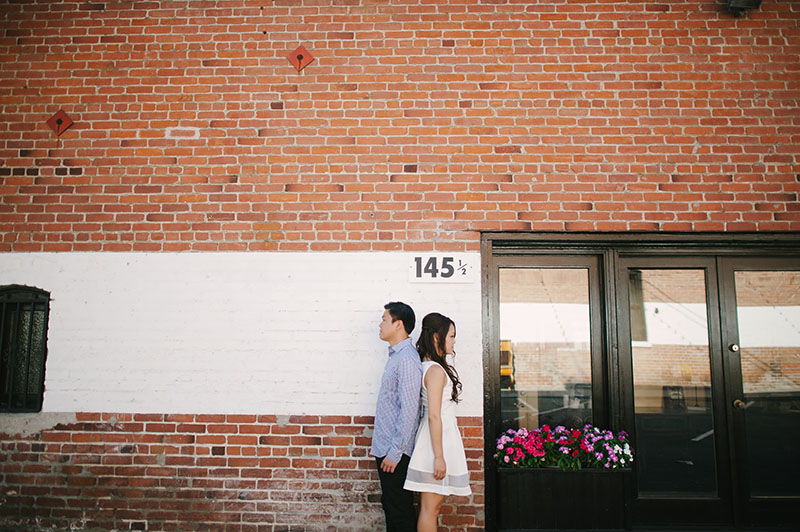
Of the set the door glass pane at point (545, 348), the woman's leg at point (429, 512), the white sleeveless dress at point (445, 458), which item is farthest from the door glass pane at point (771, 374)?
the woman's leg at point (429, 512)

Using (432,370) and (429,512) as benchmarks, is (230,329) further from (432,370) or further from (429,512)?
(429,512)

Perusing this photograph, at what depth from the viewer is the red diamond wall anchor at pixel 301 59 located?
433 cm

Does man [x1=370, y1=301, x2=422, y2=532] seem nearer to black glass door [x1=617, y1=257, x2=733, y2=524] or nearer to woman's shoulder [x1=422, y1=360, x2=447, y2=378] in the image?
woman's shoulder [x1=422, y1=360, x2=447, y2=378]

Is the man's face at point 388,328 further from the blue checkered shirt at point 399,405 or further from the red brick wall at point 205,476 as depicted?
the red brick wall at point 205,476

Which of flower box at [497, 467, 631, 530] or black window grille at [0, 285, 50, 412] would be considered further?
black window grille at [0, 285, 50, 412]

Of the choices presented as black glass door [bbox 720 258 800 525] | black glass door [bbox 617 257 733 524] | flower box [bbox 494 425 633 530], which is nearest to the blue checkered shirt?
flower box [bbox 494 425 633 530]

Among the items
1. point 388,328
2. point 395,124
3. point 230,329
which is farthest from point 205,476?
point 395,124

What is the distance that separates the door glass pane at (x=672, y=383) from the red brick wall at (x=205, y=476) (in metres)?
1.43

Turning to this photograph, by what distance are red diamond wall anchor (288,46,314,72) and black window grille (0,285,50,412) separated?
2.78 m

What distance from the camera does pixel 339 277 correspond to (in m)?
4.12

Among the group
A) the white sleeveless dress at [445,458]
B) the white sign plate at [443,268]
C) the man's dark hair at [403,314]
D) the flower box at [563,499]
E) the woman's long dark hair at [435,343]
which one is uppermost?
the white sign plate at [443,268]

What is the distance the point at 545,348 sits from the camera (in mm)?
4297

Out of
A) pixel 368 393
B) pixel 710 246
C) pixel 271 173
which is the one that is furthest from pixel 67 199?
pixel 710 246

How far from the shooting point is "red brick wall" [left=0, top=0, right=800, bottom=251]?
13.6 ft
